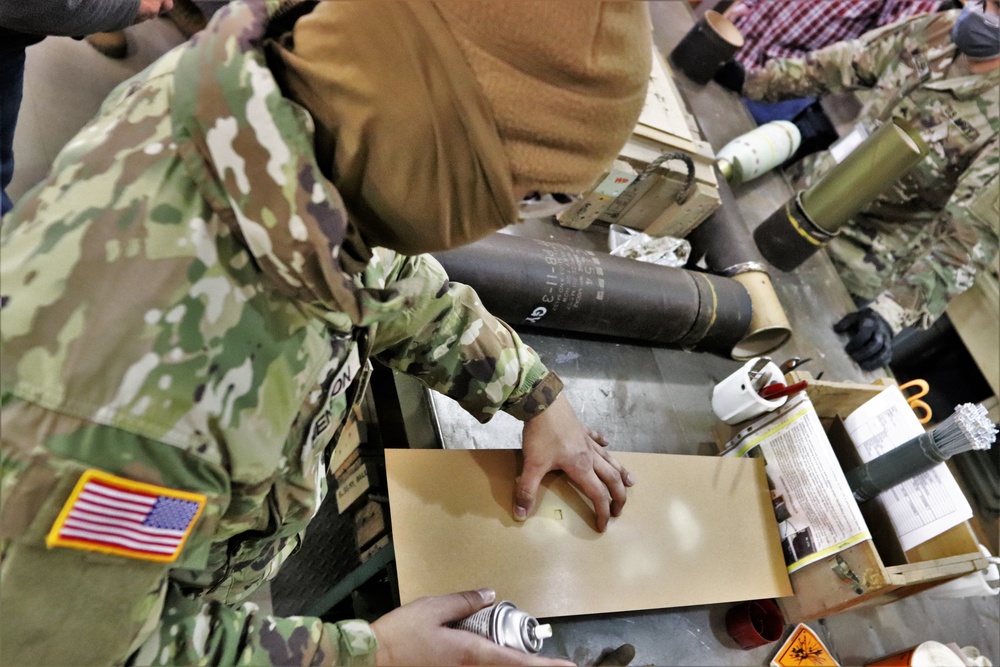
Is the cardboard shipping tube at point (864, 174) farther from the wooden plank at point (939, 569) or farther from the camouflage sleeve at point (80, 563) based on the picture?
the camouflage sleeve at point (80, 563)

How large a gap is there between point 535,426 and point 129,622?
0.72 metres

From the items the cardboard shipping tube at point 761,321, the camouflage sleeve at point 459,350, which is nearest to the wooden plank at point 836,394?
the cardboard shipping tube at point 761,321

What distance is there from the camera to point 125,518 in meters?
0.53

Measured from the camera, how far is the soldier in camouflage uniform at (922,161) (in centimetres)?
246

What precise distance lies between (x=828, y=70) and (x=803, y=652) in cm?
262

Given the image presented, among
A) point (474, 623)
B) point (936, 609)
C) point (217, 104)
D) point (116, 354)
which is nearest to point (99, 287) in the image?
point (116, 354)

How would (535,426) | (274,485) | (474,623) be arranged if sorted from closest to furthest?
(274,485)
(474,623)
(535,426)

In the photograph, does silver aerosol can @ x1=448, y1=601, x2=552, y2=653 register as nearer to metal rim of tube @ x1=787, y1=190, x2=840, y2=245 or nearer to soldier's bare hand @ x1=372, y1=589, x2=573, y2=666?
soldier's bare hand @ x1=372, y1=589, x2=573, y2=666

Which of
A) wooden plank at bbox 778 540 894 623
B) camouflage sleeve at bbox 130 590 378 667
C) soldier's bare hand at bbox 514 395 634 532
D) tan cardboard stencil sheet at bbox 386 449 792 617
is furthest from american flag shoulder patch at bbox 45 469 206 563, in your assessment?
wooden plank at bbox 778 540 894 623

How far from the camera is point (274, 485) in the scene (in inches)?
29.3

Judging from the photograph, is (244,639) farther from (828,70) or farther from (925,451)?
(828,70)

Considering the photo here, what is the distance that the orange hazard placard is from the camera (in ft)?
4.22

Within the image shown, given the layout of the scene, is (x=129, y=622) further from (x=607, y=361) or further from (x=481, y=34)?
(x=607, y=361)

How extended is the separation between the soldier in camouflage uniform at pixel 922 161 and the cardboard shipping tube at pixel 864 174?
0.46 meters
